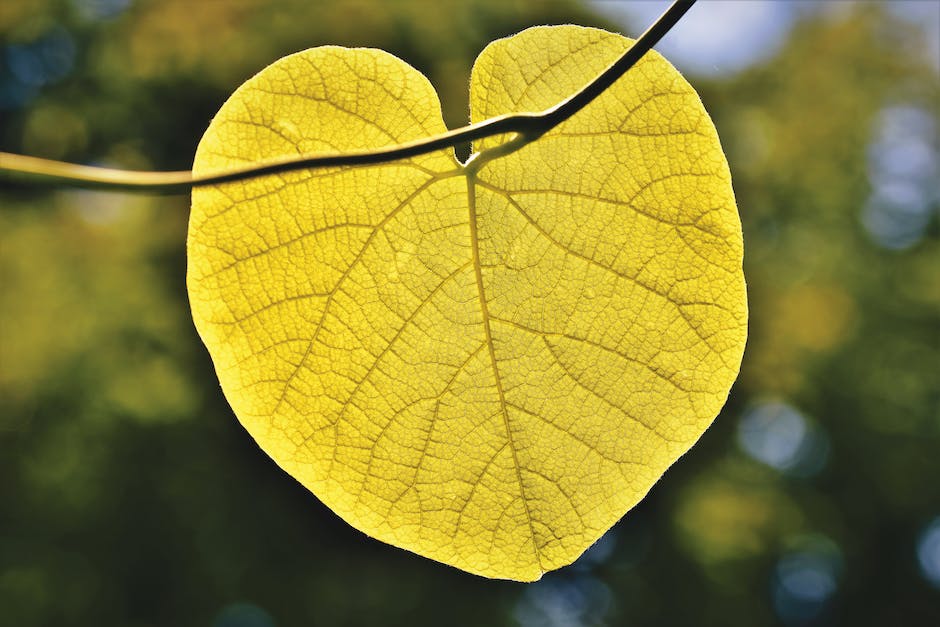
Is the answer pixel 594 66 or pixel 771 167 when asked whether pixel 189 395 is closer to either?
pixel 771 167

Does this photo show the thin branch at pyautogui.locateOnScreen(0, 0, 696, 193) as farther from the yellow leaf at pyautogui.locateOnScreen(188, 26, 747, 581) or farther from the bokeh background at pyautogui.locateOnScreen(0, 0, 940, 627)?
the bokeh background at pyautogui.locateOnScreen(0, 0, 940, 627)

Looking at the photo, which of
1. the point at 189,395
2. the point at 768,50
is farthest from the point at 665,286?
the point at 768,50

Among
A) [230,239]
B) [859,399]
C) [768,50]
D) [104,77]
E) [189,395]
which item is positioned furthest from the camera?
[768,50]

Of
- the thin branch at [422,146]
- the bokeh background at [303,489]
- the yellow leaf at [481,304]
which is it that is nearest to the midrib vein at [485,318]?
the yellow leaf at [481,304]

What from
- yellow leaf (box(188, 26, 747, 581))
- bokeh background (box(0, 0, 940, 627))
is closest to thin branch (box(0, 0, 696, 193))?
yellow leaf (box(188, 26, 747, 581))

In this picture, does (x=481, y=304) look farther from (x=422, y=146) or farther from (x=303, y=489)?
(x=303, y=489)

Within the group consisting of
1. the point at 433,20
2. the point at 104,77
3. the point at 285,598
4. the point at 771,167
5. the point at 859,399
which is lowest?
the point at 285,598

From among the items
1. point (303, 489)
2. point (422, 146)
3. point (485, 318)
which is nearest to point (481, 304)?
point (485, 318)
